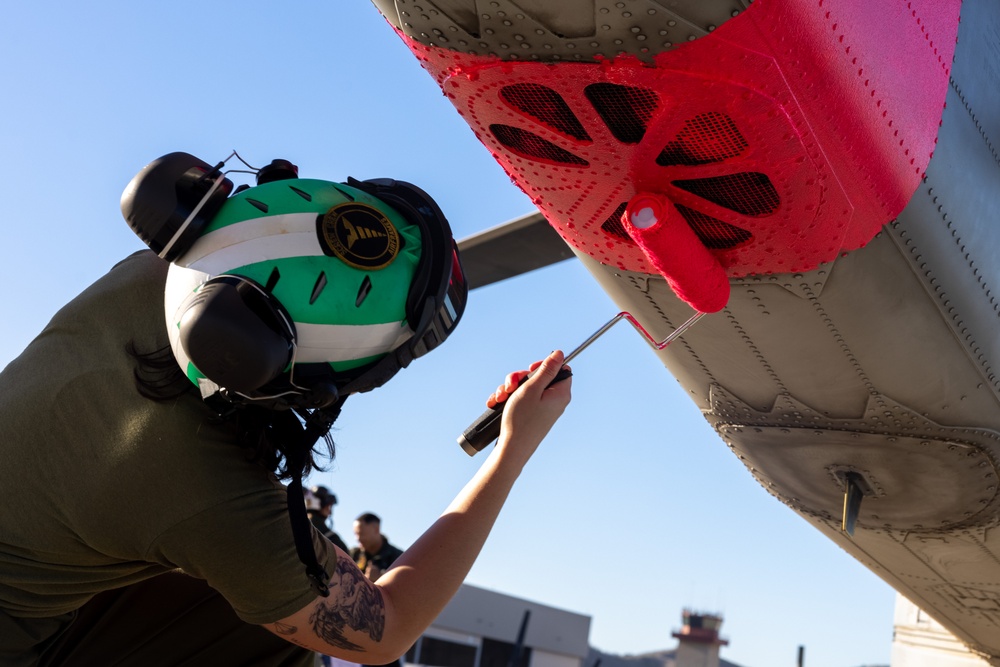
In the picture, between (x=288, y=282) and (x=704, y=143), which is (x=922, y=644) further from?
(x=288, y=282)

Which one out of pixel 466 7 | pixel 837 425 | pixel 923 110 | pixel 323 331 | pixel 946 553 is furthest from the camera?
pixel 946 553

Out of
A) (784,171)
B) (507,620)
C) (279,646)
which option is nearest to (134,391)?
(279,646)

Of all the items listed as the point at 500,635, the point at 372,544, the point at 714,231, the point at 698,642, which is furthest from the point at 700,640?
the point at 714,231

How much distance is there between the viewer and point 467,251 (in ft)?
19.4

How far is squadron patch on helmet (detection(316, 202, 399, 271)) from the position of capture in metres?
2.14

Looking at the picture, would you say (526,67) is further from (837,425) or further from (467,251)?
(467,251)

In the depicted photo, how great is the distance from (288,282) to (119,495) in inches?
23.7

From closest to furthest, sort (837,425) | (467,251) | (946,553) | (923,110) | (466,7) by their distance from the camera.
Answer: (466,7), (923,110), (837,425), (946,553), (467,251)

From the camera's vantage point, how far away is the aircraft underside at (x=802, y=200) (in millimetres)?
2516

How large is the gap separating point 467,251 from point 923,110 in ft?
10.6

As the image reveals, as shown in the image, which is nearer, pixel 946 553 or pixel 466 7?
pixel 466 7

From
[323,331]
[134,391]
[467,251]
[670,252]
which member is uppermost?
[467,251]

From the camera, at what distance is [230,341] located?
1.92m

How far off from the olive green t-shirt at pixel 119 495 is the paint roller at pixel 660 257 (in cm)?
69
